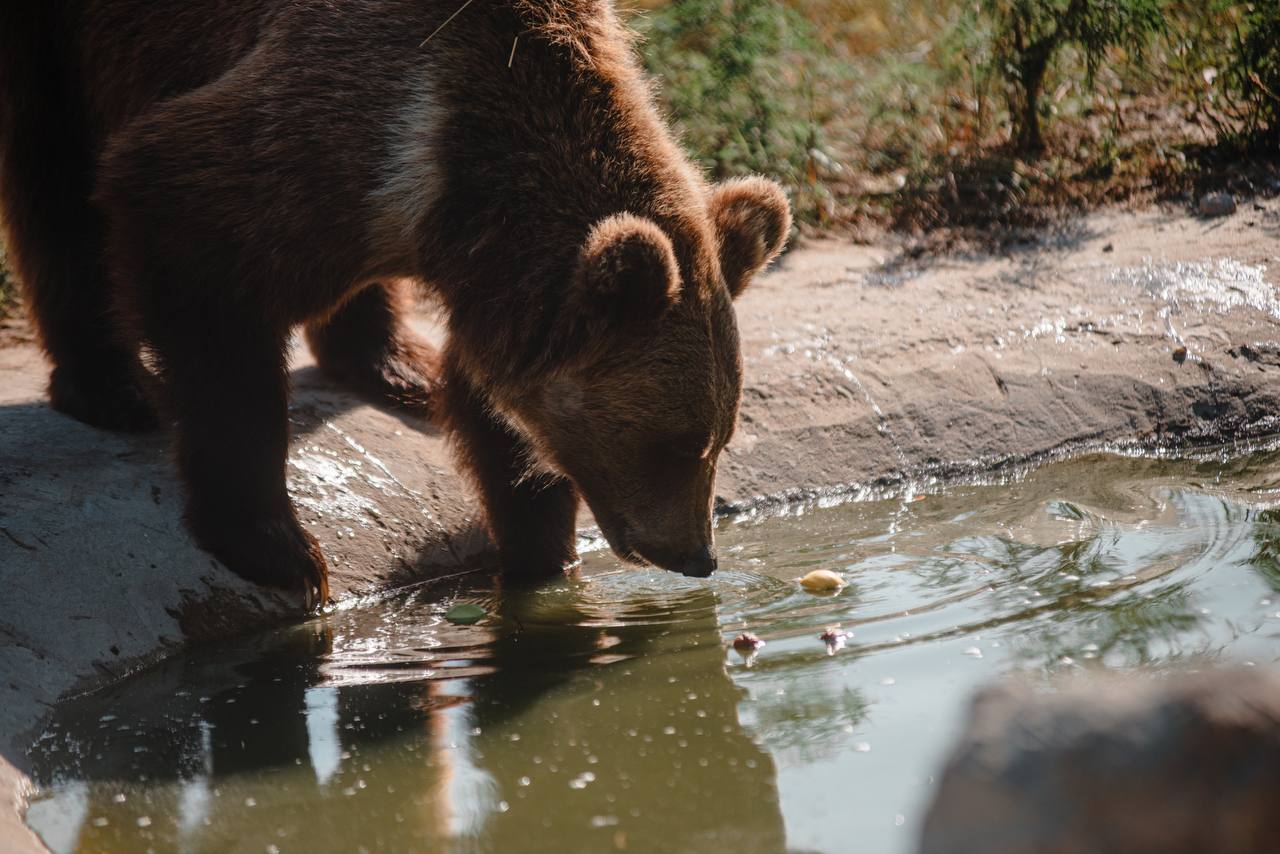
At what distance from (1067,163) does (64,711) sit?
653cm

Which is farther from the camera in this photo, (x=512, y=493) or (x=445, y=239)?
(x=512, y=493)

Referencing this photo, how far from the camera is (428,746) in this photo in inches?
135

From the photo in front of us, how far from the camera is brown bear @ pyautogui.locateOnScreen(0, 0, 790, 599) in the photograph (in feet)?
13.6

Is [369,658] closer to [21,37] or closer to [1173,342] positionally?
[21,37]

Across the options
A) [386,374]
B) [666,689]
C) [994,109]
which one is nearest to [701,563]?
[666,689]

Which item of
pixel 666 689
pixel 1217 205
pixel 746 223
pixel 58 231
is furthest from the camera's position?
pixel 1217 205

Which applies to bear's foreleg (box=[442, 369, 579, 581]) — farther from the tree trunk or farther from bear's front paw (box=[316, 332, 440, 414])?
the tree trunk

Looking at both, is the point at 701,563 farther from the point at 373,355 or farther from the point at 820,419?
the point at 373,355

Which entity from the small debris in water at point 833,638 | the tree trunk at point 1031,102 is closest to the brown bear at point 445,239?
the small debris in water at point 833,638

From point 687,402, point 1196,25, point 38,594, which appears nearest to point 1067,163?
point 1196,25

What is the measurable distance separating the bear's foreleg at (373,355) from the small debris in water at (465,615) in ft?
4.44

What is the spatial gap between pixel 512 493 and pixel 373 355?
1136 mm

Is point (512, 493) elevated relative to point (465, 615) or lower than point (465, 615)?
elevated

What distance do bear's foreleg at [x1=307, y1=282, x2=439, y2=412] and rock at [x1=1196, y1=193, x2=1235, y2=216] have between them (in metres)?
4.00
